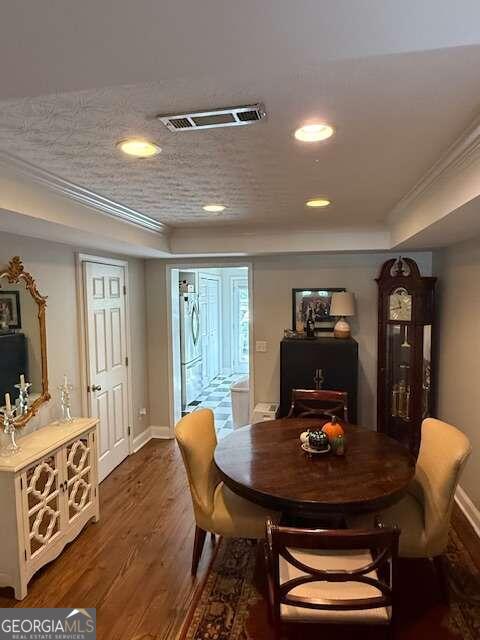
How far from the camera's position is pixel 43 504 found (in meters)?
2.38

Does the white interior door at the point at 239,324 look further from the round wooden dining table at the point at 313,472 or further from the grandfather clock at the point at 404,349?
the round wooden dining table at the point at 313,472

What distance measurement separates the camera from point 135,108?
130 cm

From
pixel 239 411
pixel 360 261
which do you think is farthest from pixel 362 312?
pixel 239 411

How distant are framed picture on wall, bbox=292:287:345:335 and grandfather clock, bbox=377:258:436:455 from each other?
51 cm

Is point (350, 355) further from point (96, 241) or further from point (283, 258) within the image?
point (96, 241)

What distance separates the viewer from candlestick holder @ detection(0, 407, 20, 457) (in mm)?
2334

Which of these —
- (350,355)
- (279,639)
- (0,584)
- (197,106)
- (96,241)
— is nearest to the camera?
(197,106)

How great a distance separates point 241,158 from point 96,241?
1.57 m

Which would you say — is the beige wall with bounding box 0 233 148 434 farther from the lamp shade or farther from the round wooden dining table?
the lamp shade

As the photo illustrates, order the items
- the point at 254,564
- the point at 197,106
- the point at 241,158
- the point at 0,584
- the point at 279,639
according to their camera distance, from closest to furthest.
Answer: the point at 197,106, the point at 279,639, the point at 241,158, the point at 0,584, the point at 254,564

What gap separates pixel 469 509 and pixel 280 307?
244 centimetres

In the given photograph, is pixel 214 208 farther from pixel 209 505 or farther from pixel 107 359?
pixel 209 505

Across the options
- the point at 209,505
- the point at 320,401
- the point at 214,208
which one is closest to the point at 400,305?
the point at 320,401

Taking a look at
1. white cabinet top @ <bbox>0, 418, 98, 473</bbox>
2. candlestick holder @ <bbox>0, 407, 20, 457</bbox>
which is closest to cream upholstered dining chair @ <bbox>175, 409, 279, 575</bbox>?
white cabinet top @ <bbox>0, 418, 98, 473</bbox>
